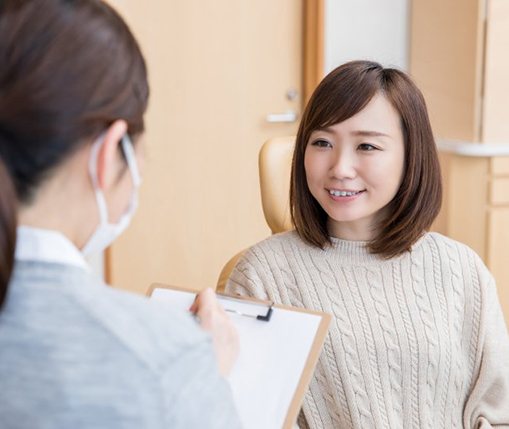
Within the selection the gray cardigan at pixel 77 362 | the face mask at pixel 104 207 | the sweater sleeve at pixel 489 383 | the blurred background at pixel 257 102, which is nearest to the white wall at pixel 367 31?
the blurred background at pixel 257 102

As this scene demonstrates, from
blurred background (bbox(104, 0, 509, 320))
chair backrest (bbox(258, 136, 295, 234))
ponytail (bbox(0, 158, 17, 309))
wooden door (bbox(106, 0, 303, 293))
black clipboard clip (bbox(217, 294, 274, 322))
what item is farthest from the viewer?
wooden door (bbox(106, 0, 303, 293))

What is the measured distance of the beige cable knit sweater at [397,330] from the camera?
1.25m

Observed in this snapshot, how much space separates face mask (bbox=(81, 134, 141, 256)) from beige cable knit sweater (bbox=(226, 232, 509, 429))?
56cm

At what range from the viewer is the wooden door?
292cm

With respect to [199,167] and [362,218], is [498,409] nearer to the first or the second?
[362,218]

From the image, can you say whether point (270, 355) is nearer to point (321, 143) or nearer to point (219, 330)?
point (219, 330)

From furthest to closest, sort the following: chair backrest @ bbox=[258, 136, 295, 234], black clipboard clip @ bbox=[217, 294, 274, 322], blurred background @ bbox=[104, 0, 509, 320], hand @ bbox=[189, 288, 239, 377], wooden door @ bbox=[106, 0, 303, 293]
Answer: wooden door @ bbox=[106, 0, 303, 293], blurred background @ bbox=[104, 0, 509, 320], chair backrest @ bbox=[258, 136, 295, 234], black clipboard clip @ bbox=[217, 294, 274, 322], hand @ bbox=[189, 288, 239, 377]

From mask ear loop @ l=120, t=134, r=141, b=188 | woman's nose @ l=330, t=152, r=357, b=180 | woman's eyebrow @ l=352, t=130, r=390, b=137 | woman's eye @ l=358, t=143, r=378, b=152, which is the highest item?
mask ear loop @ l=120, t=134, r=141, b=188

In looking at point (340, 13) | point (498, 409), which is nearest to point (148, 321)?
point (498, 409)

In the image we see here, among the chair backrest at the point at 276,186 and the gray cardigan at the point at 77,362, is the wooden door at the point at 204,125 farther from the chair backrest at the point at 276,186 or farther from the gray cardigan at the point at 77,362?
the gray cardigan at the point at 77,362

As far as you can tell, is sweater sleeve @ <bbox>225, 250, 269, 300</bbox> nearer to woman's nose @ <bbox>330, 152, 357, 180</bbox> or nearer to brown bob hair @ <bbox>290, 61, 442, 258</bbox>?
brown bob hair @ <bbox>290, 61, 442, 258</bbox>

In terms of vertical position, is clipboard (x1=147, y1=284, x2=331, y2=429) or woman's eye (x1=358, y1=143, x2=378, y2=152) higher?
woman's eye (x1=358, y1=143, x2=378, y2=152)

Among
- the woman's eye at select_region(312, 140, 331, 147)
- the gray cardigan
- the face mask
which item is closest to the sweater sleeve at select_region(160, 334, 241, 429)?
the gray cardigan

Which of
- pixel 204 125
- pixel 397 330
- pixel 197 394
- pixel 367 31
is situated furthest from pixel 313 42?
pixel 197 394
